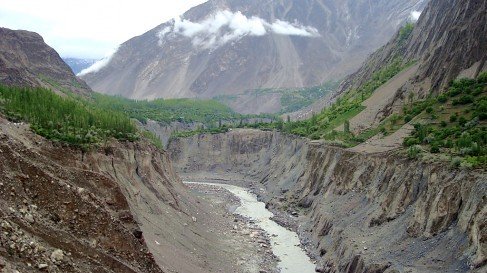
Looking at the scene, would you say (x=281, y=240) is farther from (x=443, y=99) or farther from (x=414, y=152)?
(x=443, y=99)

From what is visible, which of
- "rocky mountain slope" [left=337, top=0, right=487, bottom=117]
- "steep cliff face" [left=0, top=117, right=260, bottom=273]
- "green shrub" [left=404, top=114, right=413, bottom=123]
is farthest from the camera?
"rocky mountain slope" [left=337, top=0, right=487, bottom=117]

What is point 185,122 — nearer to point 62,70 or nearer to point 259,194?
point 62,70

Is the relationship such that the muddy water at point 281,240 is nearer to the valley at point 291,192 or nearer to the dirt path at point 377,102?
the valley at point 291,192

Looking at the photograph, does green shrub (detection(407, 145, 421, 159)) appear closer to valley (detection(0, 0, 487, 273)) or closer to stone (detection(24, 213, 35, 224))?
valley (detection(0, 0, 487, 273))

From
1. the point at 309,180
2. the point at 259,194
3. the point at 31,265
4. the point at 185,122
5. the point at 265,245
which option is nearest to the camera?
the point at 31,265

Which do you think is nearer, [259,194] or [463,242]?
[463,242]

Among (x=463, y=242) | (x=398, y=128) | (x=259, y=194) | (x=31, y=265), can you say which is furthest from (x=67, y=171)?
(x=259, y=194)

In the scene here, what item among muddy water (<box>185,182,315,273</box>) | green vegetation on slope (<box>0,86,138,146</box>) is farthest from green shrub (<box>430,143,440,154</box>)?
green vegetation on slope (<box>0,86,138,146</box>)
